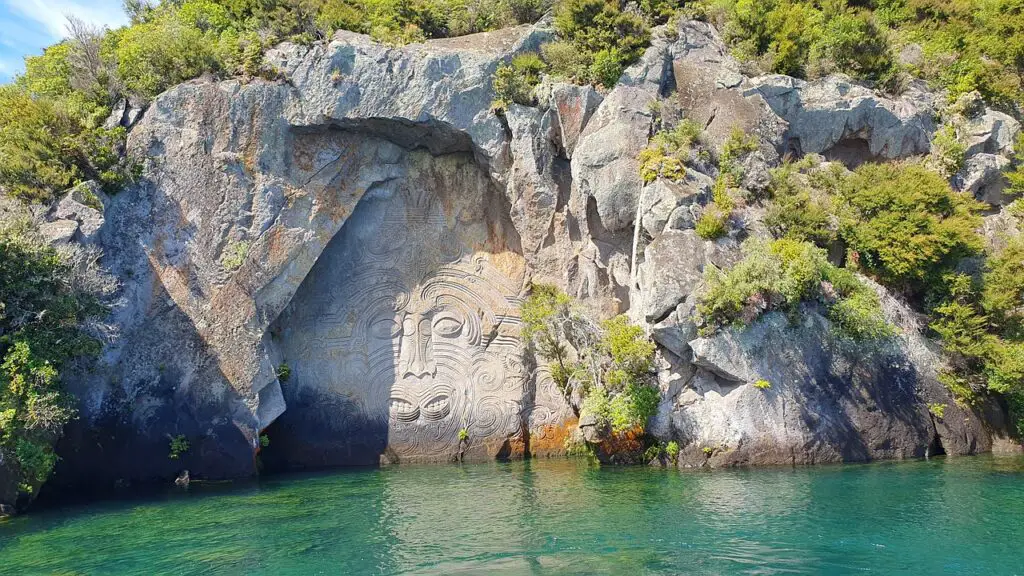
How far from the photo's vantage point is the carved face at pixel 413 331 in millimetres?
22172

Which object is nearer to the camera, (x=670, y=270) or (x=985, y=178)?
(x=670, y=270)

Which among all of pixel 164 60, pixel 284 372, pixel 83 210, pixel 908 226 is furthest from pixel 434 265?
pixel 908 226

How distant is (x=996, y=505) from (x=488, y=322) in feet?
46.6

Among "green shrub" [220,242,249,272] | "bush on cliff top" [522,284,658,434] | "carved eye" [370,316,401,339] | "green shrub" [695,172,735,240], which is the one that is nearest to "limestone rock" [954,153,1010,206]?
"green shrub" [695,172,735,240]

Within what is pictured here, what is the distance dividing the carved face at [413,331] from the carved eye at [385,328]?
0.10 feet

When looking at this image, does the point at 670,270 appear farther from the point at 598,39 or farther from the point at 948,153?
the point at 948,153

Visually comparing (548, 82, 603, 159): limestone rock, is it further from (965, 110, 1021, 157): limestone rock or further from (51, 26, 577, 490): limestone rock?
(965, 110, 1021, 157): limestone rock

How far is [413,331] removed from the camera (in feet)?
74.5

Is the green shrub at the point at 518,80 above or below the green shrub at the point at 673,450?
above

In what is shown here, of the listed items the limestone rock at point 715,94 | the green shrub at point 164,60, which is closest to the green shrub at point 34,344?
the green shrub at point 164,60

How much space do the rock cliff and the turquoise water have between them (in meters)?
2.09

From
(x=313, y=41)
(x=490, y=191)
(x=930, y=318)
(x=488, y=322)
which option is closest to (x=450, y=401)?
(x=488, y=322)

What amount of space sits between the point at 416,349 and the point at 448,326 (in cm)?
124

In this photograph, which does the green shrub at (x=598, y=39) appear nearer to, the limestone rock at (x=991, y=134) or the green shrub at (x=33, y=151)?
the limestone rock at (x=991, y=134)
